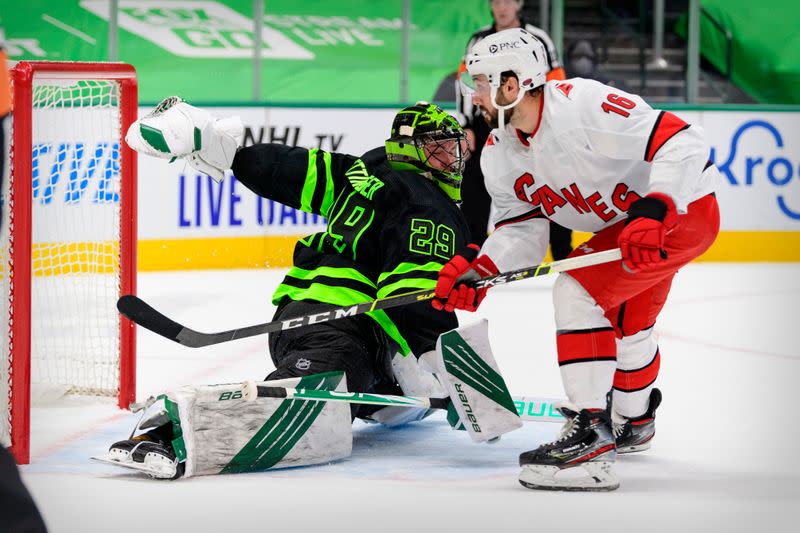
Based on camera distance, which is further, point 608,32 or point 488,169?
point 608,32

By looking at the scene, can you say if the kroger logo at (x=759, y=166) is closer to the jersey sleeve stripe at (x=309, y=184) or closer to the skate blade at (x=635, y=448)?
the skate blade at (x=635, y=448)

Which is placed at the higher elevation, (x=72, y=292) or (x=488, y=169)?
(x=488, y=169)

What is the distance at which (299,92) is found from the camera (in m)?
7.04

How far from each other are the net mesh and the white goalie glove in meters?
0.63

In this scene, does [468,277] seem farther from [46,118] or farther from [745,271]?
[745,271]

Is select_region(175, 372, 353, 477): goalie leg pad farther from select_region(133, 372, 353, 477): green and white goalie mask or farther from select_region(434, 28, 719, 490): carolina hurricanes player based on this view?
select_region(434, 28, 719, 490): carolina hurricanes player

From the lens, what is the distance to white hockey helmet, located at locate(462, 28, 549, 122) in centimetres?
248

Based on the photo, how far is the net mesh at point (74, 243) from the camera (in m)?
3.57

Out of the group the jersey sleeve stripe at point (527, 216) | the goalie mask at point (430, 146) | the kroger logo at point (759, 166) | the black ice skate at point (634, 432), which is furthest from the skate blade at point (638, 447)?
the kroger logo at point (759, 166)

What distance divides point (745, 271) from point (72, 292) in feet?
11.0

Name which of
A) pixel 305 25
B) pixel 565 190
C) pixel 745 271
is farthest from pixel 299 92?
pixel 565 190

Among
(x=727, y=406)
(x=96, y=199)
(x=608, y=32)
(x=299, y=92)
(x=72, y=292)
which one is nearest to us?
(x=727, y=406)

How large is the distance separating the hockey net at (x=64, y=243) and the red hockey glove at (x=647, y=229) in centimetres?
120

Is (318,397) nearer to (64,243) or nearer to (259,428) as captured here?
(259,428)
